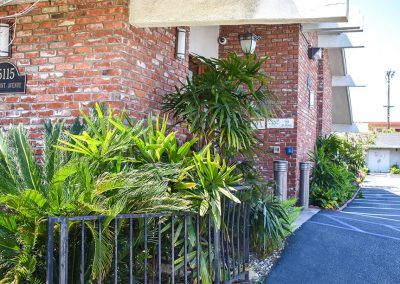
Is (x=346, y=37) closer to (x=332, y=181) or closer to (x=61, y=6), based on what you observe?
(x=332, y=181)

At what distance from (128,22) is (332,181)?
22.8 ft

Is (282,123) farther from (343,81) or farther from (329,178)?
(343,81)

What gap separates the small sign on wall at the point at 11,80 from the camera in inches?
203

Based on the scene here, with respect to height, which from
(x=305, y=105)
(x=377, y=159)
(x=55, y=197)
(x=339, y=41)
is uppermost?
(x=339, y=41)

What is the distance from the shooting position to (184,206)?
11.1ft

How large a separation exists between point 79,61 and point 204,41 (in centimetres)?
405

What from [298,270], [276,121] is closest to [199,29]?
[276,121]

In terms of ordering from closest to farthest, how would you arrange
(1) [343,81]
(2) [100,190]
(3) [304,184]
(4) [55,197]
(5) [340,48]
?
1. (2) [100,190]
2. (4) [55,197]
3. (3) [304,184]
4. (5) [340,48]
5. (1) [343,81]

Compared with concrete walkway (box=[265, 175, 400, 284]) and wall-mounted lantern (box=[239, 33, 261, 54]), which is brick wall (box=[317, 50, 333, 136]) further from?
concrete walkway (box=[265, 175, 400, 284])

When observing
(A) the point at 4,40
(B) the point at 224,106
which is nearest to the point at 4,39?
(A) the point at 4,40

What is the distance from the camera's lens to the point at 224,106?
15.4 ft

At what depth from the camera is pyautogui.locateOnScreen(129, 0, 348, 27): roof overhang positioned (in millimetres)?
4203

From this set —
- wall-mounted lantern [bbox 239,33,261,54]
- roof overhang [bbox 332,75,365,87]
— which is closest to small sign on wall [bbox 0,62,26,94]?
wall-mounted lantern [bbox 239,33,261,54]

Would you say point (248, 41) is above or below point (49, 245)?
above
